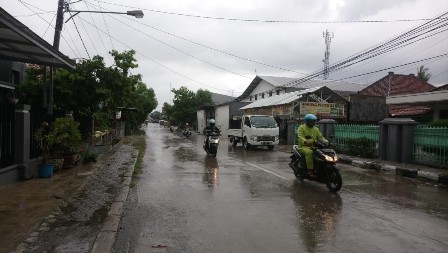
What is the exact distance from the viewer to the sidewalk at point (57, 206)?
15.5ft

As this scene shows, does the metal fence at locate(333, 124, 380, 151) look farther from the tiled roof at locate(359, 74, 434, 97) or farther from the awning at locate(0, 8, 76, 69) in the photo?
the tiled roof at locate(359, 74, 434, 97)

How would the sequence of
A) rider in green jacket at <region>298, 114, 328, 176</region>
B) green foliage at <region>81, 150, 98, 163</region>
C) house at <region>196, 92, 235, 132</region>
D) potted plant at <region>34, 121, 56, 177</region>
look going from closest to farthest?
rider in green jacket at <region>298, 114, 328, 176</region> → potted plant at <region>34, 121, 56, 177</region> → green foliage at <region>81, 150, 98, 163</region> → house at <region>196, 92, 235, 132</region>

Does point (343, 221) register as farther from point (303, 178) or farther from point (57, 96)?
point (57, 96)

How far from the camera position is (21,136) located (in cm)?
878

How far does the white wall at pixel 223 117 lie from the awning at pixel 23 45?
3493 centimetres

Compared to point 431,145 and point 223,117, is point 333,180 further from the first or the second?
point 223,117

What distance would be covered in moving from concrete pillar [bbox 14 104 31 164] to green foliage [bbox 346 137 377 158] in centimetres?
1237

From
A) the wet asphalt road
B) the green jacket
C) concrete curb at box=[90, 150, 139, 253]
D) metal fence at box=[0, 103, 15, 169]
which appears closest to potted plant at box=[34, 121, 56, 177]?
metal fence at box=[0, 103, 15, 169]

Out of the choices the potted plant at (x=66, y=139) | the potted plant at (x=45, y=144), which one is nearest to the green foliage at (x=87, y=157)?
the potted plant at (x=66, y=139)

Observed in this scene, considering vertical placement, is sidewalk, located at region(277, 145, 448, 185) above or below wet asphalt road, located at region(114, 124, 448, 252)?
above

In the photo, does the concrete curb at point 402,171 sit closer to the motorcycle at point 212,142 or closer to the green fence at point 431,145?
the green fence at point 431,145

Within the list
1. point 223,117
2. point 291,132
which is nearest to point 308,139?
point 291,132

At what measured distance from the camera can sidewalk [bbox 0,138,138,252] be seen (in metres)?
4.73

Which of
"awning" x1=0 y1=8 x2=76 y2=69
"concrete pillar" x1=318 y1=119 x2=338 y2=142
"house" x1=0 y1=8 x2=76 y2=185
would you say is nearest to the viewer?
"awning" x1=0 y1=8 x2=76 y2=69
